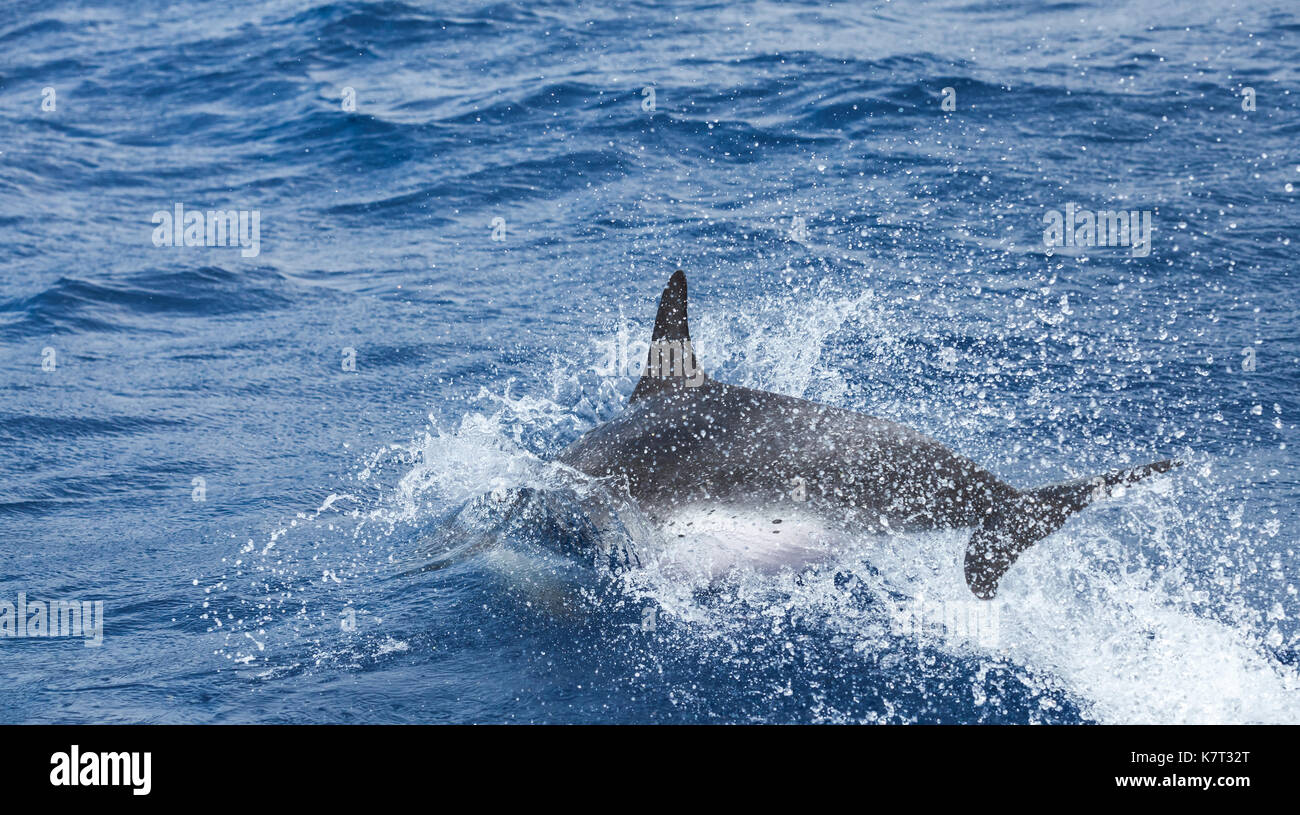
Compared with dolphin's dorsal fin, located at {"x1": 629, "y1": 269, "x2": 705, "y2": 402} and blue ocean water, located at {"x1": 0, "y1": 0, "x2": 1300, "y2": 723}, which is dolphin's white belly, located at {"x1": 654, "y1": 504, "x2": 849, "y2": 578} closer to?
blue ocean water, located at {"x1": 0, "y1": 0, "x2": 1300, "y2": 723}

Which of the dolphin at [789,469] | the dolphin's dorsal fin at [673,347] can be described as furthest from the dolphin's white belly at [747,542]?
the dolphin's dorsal fin at [673,347]

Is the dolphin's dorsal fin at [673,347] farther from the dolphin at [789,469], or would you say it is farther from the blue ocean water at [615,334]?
the blue ocean water at [615,334]

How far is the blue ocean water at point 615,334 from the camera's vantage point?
642 centimetres

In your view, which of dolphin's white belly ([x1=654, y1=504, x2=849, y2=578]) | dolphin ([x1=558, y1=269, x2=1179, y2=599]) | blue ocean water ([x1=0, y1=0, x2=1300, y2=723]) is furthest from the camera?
dolphin's white belly ([x1=654, y1=504, x2=849, y2=578])

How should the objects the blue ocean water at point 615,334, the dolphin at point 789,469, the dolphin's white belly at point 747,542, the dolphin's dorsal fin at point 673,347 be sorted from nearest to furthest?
the blue ocean water at point 615,334
the dolphin at point 789,469
the dolphin's white belly at point 747,542
the dolphin's dorsal fin at point 673,347

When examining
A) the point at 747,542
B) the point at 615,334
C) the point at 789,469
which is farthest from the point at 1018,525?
the point at 615,334

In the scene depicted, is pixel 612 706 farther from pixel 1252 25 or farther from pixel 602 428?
pixel 1252 25

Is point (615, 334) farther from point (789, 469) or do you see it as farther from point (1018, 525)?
point (1018, 525)

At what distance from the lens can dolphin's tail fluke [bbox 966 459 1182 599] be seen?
21.2 ft

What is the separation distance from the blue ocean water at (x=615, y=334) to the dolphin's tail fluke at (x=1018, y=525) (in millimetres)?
344

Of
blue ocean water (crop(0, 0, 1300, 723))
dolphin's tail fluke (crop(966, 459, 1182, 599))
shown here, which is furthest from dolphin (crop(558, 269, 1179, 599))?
blue ocean water (crop(0, 0, 1300, 723))

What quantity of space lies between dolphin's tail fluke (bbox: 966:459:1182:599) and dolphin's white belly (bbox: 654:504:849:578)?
81 centimetres

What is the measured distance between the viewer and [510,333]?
40.5 feet
